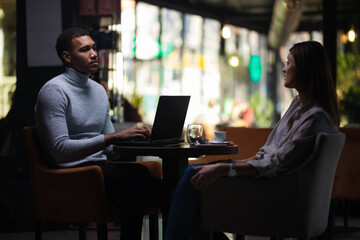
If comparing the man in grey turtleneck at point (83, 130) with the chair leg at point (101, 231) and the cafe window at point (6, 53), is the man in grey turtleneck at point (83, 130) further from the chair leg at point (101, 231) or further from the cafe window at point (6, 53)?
the cafe window at point (6, 53)

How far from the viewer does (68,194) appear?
3.17 metres

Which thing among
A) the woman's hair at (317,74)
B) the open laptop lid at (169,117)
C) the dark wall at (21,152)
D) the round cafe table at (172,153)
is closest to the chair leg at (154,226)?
the round cafe table at (172,153)

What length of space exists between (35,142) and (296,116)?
145 cm

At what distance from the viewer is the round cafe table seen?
295 cm

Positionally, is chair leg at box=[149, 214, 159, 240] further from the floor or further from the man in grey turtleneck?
the floor

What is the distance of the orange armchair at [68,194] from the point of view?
309 centimetres

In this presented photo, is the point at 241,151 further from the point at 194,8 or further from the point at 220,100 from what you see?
the point at 220,100

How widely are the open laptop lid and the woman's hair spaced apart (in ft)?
2.55

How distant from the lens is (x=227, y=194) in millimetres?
2490

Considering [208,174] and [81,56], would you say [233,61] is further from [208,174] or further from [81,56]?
[208,174]

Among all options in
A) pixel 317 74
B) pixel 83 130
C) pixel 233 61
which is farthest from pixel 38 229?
pixel 233 61

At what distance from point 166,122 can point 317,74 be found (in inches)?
36.1

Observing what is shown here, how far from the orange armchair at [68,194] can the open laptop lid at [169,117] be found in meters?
0.38

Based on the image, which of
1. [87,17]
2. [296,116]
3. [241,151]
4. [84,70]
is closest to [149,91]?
[87,17]
